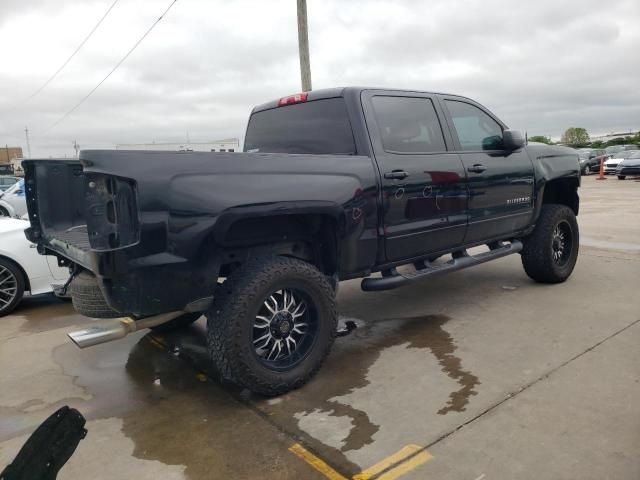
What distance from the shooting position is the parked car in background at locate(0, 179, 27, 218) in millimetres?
11909

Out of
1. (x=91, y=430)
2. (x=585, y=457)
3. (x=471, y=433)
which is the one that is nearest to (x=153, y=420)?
(x=91, y=430)

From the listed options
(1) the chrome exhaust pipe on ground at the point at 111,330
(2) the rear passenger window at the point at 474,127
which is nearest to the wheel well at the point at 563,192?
(2) the rear passenger window at the point at 474,127

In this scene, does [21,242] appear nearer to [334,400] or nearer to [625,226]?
[334,400]

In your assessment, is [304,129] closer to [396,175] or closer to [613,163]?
[396,175]

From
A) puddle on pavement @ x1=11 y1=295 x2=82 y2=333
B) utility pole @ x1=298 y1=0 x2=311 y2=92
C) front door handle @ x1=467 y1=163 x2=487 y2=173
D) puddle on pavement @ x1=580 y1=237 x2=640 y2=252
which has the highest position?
utility pole @ x1=298 y1=0 x2=311 y2=92

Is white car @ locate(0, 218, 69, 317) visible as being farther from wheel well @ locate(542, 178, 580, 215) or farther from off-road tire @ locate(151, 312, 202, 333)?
wheel well @ locate(542, 178, 580, 215)

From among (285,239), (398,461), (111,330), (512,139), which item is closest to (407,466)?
(398,461)

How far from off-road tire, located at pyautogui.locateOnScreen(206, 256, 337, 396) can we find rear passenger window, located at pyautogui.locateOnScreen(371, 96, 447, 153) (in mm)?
1249

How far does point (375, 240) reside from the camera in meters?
3.70

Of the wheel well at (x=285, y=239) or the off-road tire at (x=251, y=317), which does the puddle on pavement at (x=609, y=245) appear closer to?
the wheel well at (x=285, y=239)

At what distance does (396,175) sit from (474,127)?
4.74ft

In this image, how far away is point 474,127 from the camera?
15.6 feet

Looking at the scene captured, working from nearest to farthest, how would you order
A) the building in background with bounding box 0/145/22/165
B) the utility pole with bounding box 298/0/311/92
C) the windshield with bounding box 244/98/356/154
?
1. the windshield with bounding box 244/98/356/154
2. the utility pole with bounding box 298/0/311/92
3. the building in background with bounding box 0/145/22/165

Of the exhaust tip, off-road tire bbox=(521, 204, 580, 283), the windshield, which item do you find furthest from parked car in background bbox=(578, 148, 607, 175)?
the exhaust tip
